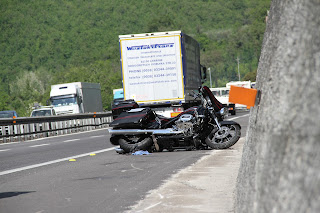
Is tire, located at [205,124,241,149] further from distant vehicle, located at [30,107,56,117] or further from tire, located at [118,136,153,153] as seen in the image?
distant vehicle, located at [30,107,56,117]

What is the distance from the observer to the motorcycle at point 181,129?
13.5 m

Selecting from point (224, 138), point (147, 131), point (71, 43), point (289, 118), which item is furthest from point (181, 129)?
point (71, 43)

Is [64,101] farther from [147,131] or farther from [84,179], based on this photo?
[84,179]

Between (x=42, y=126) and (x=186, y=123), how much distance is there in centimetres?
1840

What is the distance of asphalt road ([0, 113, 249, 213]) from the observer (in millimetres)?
7319

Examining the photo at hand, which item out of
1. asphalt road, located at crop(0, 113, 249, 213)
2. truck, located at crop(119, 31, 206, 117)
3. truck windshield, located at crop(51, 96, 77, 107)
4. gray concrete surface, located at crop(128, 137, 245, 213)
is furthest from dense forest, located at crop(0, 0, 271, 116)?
gray concrete surface, located at crop(128, 137, 245, 213)

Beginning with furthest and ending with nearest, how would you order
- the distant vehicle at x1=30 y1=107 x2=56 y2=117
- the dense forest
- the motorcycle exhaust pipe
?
the dense forest, the distant vehicle at x1=30 y1=107 x2=56 y2=117, the motorcycle exhaust pipe

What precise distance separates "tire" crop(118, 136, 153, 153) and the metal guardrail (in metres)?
14.0

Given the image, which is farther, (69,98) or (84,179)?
(69,98)

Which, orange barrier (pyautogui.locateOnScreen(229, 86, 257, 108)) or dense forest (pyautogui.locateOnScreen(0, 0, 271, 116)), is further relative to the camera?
dense forest (pyautogui.locateOnScreen(0, 0, 271, 116))

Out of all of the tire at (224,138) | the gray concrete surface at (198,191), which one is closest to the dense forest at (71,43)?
the tire at (224,138)

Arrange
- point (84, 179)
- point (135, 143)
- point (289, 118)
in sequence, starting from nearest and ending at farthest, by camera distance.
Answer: point (289, 118) < point (84, 179) < point (135, 143)

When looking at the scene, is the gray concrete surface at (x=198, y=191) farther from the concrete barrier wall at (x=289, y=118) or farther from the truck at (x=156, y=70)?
the truck at (x=156, y=70)

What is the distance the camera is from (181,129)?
13.6m
